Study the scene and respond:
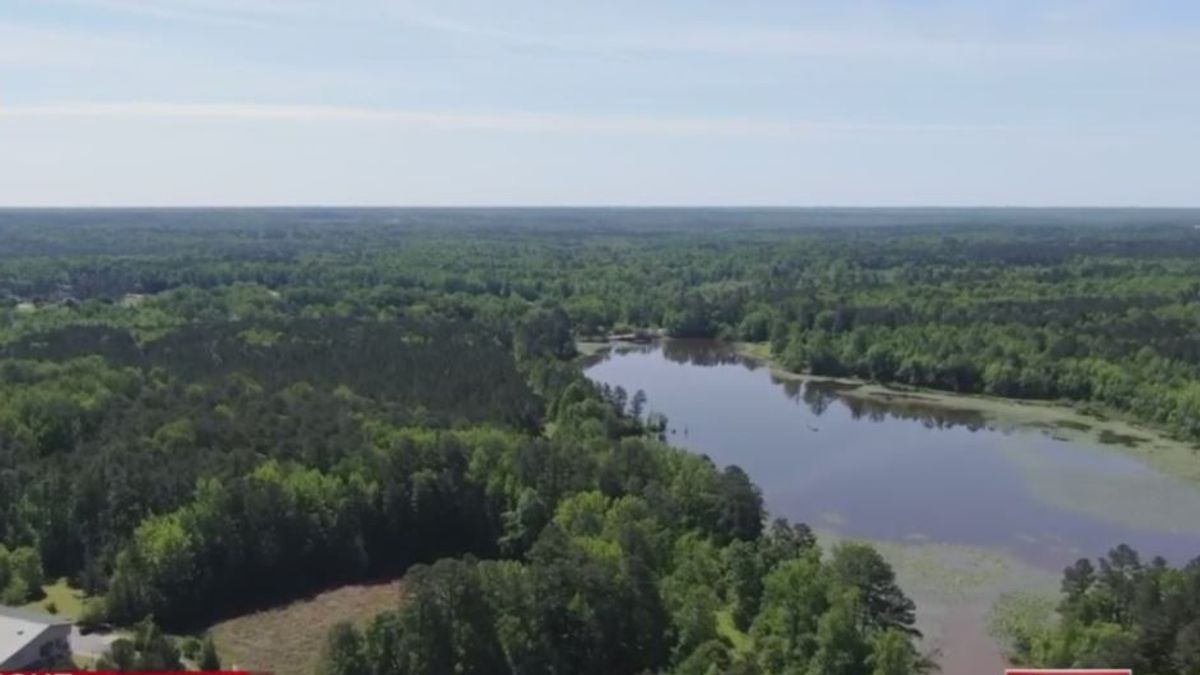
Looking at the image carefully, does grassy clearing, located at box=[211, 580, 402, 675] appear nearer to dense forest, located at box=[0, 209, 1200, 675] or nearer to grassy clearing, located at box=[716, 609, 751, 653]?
dense forest, located at box=[0, 209, 1200, 675]

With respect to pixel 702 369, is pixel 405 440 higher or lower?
higher

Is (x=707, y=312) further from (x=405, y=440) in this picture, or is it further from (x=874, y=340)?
(x=405, y=440)

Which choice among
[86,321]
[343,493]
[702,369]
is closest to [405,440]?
[343,493]

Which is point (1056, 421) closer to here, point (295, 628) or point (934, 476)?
point (934, 476)

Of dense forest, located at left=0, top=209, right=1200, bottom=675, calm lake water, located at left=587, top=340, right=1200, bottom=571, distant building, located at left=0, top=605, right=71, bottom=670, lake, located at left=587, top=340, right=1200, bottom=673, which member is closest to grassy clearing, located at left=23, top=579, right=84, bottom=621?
dense forest, located at left=0, top=209, right=1200, bottom=675

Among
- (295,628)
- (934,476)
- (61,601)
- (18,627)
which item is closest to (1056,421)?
(934,476)
